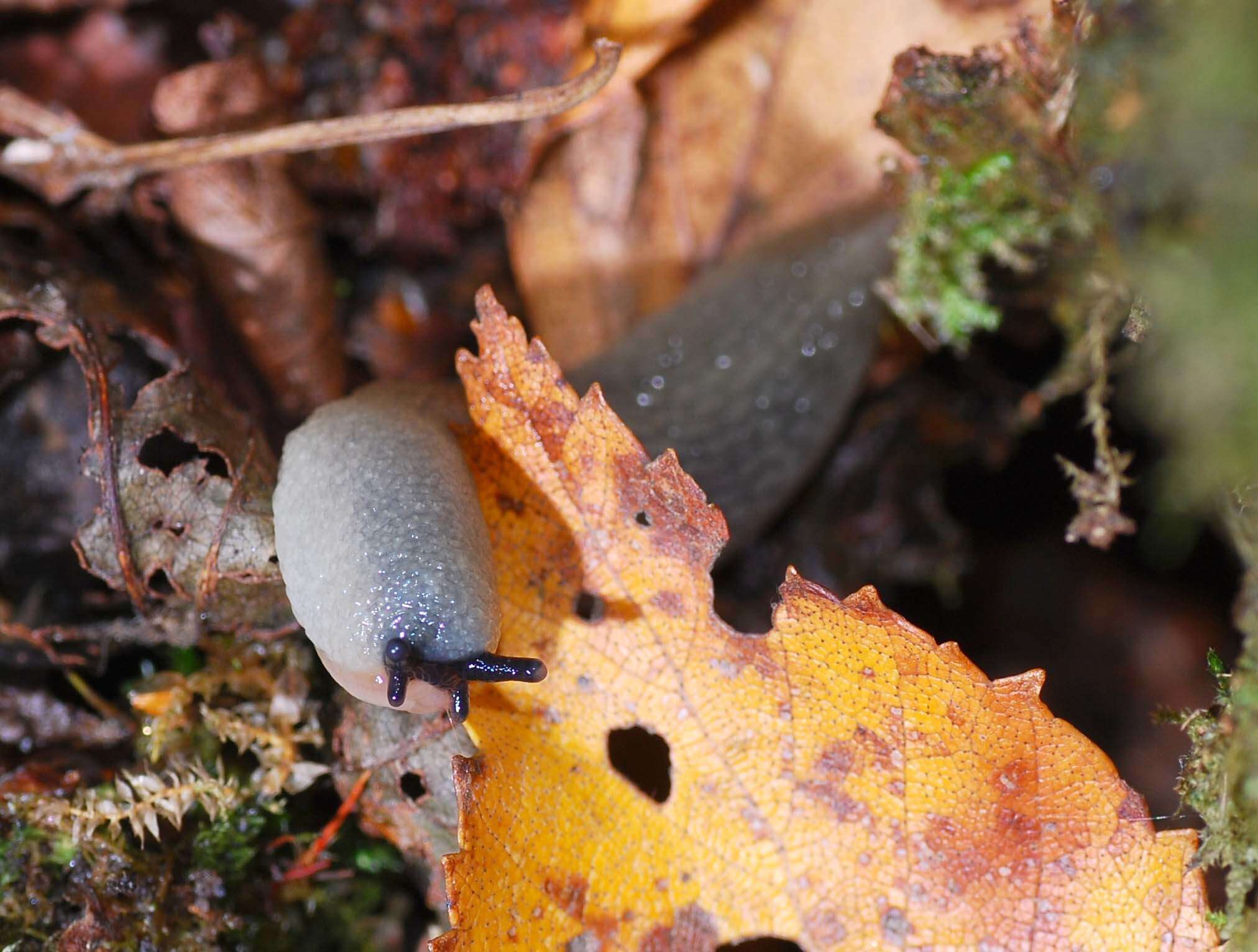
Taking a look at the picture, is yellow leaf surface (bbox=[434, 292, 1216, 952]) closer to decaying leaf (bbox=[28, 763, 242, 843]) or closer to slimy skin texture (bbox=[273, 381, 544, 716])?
slimy skin texture (bbox=[273, 381, 544, 716])

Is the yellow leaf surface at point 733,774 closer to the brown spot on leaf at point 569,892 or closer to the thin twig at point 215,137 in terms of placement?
the brown spot on leaf at point 569,892

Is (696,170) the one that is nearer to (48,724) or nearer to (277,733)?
(277,733)

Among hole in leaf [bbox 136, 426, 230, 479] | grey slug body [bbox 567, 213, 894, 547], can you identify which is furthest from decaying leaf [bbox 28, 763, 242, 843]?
grey slug body [bbox 567, 213, 894, 547]

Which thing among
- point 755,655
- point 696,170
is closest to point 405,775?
point 755,655

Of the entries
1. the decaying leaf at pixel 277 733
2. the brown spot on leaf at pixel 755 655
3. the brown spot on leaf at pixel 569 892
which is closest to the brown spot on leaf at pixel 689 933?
the brown spot on leaf at pixel 569 892

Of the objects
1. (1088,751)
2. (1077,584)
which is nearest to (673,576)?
(1088,751)
